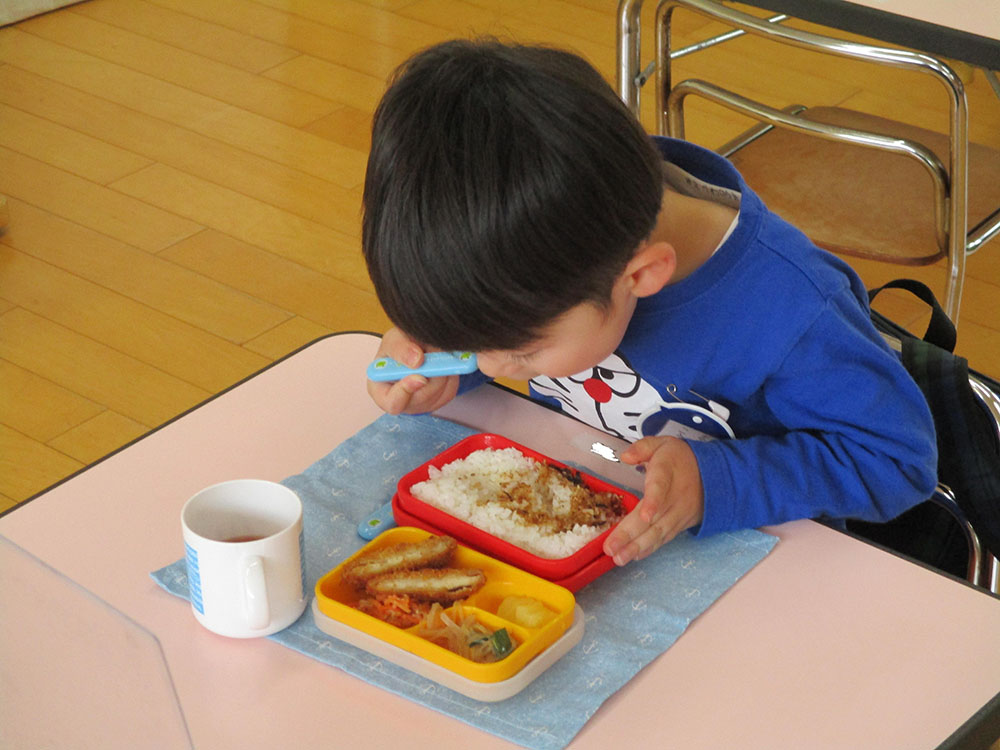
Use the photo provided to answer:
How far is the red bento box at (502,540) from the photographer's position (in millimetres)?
859

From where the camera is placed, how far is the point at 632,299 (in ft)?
3.18

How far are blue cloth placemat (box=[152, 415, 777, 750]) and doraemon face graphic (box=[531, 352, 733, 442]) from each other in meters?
0.14

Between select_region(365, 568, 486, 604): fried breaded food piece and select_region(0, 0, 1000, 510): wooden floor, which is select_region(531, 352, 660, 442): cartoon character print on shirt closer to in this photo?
select_region(365, 568, 486, 604): fried breaded food piece

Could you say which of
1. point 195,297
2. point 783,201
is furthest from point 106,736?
point 195,297

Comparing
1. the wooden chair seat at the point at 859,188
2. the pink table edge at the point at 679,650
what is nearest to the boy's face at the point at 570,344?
the pink table edge at the point at 679,650

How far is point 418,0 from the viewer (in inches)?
146

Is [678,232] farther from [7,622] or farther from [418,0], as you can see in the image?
[418,0]

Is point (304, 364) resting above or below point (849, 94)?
above

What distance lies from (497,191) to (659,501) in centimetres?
26

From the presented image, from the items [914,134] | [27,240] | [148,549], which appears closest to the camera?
[148,549]

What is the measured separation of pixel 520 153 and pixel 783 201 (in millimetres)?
1077

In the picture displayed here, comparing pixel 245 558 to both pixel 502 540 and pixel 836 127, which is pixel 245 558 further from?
pixel 836 127

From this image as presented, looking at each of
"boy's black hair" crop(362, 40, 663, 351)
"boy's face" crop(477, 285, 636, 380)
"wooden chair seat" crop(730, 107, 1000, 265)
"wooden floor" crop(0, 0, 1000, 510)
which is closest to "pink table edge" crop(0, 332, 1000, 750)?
"boy's face" crop(477, 285, 636, 380)

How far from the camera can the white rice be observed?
896 millimetres
